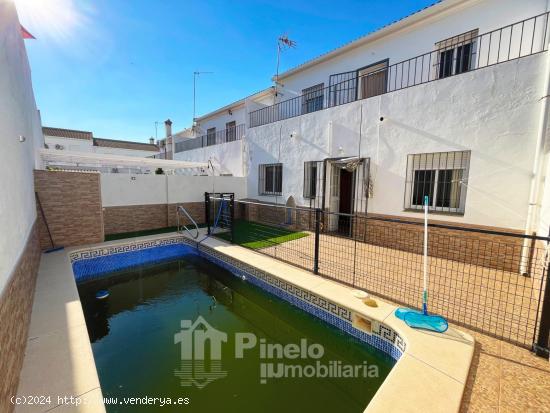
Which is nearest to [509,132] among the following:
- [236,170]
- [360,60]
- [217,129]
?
[360,60]

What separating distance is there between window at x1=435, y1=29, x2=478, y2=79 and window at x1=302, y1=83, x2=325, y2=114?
4498mm

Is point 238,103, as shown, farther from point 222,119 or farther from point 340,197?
point 340,197

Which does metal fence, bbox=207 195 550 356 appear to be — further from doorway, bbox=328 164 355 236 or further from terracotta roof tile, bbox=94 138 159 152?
terracotta roof tile, bbox=94 138 159 152

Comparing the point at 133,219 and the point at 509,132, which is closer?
the point at 509,132

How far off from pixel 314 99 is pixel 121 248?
10172mm

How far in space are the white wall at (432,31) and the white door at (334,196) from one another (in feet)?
14.6

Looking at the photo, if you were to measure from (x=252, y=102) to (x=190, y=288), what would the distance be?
10.5 m

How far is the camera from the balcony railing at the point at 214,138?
15.3 metres

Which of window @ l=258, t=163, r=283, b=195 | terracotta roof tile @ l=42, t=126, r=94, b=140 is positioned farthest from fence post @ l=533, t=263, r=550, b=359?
terracotta roof tile @ l=42, t=126, r=94, b=140

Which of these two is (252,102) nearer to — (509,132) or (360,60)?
(360,60)

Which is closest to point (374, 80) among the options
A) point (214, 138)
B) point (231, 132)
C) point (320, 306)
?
point (320, 306)

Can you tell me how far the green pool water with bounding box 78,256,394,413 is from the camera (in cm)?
307

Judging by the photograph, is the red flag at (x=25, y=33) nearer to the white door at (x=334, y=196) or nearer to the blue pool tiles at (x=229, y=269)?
the blue pool tiles at (x=229, y=269)

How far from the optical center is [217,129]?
58.8ft
